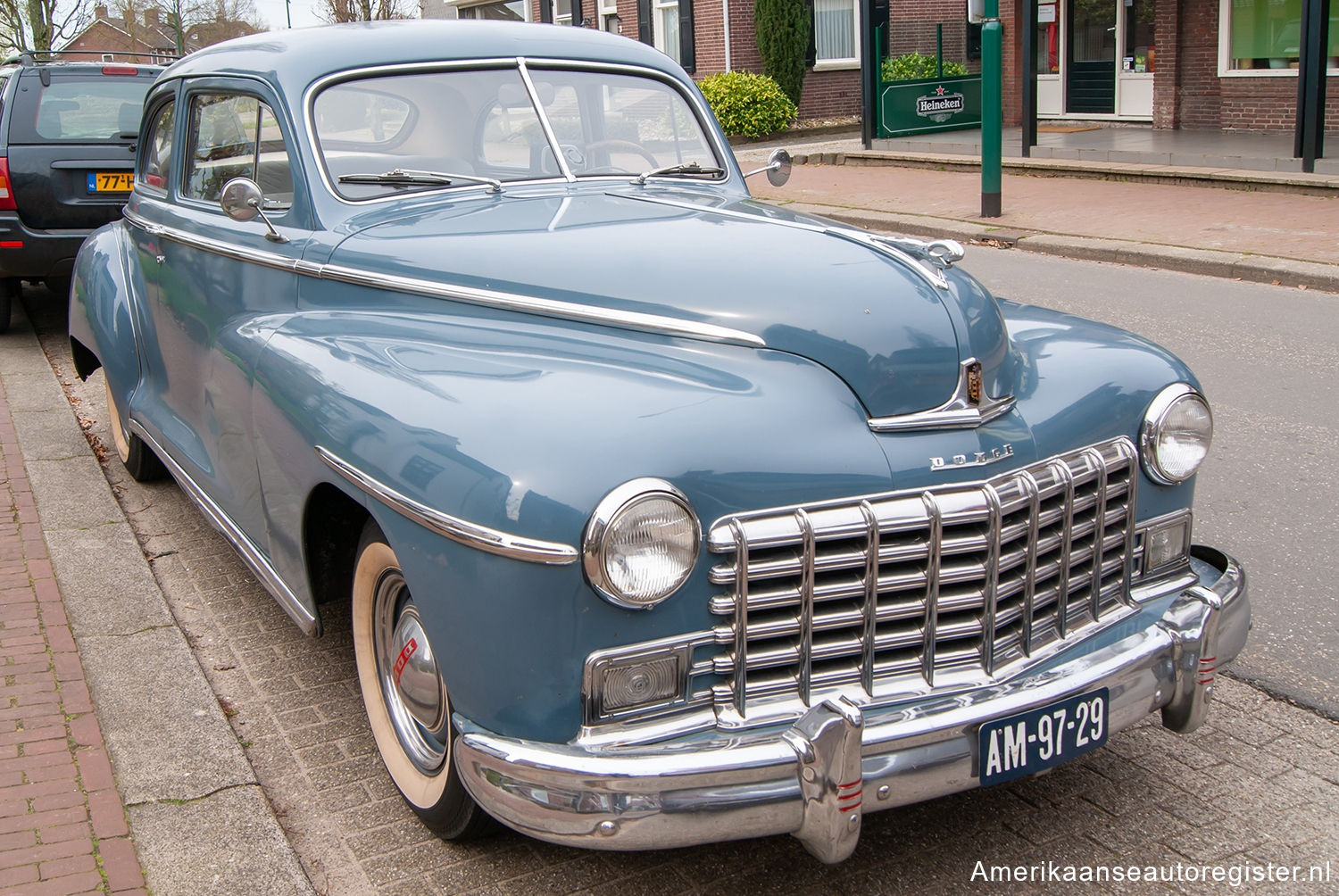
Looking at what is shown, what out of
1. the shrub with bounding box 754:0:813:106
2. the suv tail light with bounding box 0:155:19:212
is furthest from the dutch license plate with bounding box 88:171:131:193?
the shrub with bounding box 754:0:813:106

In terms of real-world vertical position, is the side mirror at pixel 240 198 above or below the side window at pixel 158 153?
below

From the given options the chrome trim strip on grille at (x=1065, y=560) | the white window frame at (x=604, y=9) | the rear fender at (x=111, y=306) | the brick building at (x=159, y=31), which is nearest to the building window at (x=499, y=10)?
the white window frame at (x=604, y=9)

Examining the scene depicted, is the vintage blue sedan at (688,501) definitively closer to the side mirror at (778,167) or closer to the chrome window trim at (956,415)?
the chrome window trim at (956,415)

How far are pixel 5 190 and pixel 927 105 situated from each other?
14619mm

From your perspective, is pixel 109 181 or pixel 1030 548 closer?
pixel 1030 548

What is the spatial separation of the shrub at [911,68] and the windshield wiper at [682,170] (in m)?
19.2

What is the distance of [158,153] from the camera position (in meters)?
5.29

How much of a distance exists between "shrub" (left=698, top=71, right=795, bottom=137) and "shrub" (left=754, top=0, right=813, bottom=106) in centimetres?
94

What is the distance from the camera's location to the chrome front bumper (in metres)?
2.31

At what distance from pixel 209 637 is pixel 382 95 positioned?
1.87 m

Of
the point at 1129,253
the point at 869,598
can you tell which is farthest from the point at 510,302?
the point at 1129,253

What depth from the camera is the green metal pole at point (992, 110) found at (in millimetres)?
11773

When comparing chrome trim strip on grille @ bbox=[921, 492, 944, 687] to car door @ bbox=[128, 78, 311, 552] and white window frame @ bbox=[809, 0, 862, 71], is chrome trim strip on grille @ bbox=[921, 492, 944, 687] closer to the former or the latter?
car door @ bbox=[128, 78, 311, 552]

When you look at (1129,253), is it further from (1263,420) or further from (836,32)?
(836,32)
